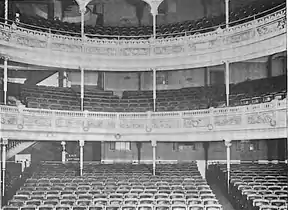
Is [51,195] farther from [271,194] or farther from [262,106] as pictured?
[262,106]

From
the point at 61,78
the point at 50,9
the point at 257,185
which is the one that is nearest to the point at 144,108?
the point at 61,78

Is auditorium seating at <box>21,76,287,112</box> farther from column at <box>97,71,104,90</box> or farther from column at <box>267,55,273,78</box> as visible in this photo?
column at <box>97,71,104,90</box>

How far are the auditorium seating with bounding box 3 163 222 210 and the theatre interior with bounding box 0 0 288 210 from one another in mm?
43

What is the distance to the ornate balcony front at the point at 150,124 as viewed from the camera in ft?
49.7

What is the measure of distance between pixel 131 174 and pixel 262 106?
5.76 meters

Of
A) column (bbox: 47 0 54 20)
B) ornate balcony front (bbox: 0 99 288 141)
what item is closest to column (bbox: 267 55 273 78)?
ornate balcony front (bbox: 0 99 288 141)

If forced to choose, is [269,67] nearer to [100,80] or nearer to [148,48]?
[148,48]

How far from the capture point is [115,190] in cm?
1462

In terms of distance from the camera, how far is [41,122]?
1666 centimetres

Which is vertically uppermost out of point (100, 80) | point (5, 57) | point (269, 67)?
point (269, 67)

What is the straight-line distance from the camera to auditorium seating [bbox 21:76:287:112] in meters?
18.2

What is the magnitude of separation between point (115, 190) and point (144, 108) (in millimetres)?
5495

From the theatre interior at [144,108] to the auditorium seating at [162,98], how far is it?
6cm

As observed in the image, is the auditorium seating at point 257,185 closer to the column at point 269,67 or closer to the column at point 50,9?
the column at point 269,67
